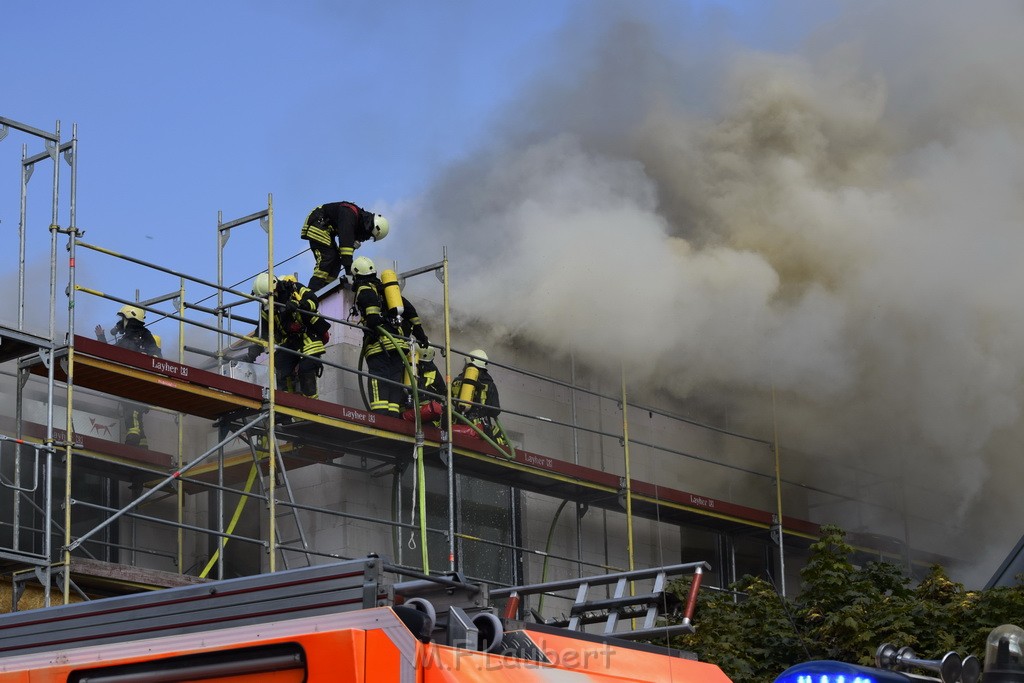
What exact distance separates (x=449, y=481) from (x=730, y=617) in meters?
3.26

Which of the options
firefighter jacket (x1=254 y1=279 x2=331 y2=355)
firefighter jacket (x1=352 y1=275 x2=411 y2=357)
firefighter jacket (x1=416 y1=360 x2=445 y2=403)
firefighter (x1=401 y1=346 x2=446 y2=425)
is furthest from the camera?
firefighter jacket (x1=416 y1=360 x2=445 y2=403)

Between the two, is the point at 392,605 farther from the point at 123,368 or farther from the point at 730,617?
the point at 730,617

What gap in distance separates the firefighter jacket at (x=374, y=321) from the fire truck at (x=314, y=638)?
11556mm

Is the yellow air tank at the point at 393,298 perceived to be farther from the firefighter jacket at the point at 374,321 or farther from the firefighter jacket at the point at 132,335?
the firefighter jacket at the point at 132,335

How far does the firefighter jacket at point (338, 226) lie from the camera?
18031 mm

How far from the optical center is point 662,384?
22312mm

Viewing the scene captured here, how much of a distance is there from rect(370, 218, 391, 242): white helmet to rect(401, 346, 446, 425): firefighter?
1506 millimetres

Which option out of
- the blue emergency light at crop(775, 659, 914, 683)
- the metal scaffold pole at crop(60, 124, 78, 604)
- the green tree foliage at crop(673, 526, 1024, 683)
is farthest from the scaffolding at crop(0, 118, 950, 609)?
the blue emergency light at crop(775, 659, 914, 683)

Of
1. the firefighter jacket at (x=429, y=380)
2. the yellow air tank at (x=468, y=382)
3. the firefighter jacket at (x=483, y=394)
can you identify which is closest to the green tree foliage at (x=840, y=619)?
the firefighter jacket at (x=483, y=394)

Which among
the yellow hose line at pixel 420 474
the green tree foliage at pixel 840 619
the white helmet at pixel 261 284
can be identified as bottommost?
the green tree foliage at pixel 840 619

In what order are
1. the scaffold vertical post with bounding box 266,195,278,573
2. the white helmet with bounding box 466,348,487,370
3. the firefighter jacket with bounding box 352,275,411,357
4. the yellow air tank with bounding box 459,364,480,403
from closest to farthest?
the scaffold vertical post with bounding box 266,195,278,573, the firefighter jacket with bounding box 352,275,411,357, the yellow air tank with bounding box 459,364,480,403, the white helmet with bounding box 466,348,487,370

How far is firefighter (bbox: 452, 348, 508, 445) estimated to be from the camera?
18.2m

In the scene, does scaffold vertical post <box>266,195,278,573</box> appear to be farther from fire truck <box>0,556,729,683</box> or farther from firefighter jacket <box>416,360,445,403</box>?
fire truck <box>0,556,729,683</box>

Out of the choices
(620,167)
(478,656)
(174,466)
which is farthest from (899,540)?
(478,656)
